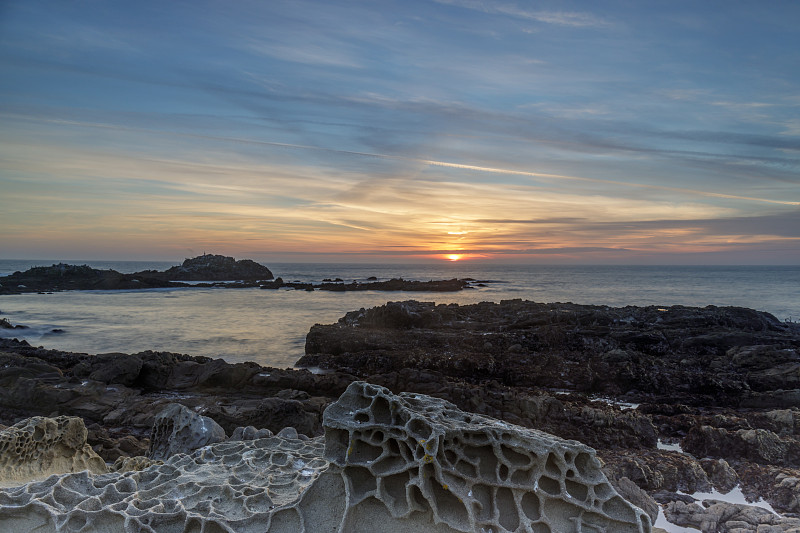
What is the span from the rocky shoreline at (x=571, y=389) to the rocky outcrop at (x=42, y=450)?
1.18 metres

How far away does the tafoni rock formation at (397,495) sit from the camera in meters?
3.12

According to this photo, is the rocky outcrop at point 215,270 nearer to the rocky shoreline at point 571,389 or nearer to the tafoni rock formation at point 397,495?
the rocky shoreline at point 571,389

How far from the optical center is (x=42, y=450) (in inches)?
190

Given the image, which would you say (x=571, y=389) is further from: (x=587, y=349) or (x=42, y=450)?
(x=42, y=450)

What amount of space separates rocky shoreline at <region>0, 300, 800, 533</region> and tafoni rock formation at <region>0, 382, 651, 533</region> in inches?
65.4

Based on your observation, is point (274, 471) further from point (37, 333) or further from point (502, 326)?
→ point (37, 333)

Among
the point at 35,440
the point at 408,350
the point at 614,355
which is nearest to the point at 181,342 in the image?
the point at 408,350

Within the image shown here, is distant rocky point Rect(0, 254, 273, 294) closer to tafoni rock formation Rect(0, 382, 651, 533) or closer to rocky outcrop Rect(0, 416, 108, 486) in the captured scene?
rocky outcrop Rect(0, 416, 108, 486)

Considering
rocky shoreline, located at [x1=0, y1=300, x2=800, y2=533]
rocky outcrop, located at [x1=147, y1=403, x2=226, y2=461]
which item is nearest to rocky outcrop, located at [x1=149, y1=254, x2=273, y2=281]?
rocky shoreline, located at [x1=0, y1=300, x2=800, y2=533]

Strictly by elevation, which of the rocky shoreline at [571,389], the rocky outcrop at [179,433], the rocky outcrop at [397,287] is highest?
the rocky outcrop at [397,287]

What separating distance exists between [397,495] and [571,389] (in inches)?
301

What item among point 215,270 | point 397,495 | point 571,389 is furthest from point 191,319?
point 215,270

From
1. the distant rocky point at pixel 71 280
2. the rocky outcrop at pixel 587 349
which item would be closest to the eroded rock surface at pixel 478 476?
the rocky outcrop at pixel 587 349

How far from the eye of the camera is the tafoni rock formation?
3121 millimetres
